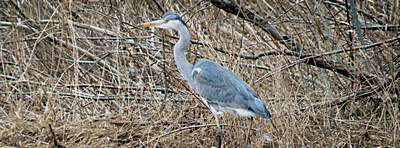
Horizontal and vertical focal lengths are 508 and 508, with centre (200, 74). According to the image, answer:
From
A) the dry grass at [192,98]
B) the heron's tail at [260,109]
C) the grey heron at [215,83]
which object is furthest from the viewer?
the dry grass at [192,98]

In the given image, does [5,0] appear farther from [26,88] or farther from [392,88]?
[392,88]

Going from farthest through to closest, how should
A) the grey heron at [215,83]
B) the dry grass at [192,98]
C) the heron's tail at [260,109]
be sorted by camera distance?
the dry grass at [192,98] → the grey heron at [215,83] → the heron's tail at [260,109]

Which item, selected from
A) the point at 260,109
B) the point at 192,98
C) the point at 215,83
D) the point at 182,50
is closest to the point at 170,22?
the point at 182,50

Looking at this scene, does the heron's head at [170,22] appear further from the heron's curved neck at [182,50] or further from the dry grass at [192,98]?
the dry grass at [192,98]

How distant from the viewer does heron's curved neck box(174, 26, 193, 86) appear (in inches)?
156

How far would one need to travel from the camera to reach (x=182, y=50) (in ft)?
13.2

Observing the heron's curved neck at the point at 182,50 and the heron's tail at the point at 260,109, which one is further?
the heron's curved neck at the point at 182,50

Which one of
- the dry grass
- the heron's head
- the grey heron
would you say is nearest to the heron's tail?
the grey heron

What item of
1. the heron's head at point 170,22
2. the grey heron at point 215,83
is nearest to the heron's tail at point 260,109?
the grey heron at point 215,83

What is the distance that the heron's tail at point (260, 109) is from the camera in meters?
3.46

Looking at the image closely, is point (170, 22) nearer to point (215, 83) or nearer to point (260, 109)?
point (215, 83)

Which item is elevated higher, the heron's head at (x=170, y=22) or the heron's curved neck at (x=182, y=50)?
the heron's head at (x=170, y=22)

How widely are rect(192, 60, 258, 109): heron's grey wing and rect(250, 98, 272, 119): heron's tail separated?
18 centimetres

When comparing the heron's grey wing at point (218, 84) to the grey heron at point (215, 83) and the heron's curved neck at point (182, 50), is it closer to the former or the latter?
the grey heron at point (215, 83)
